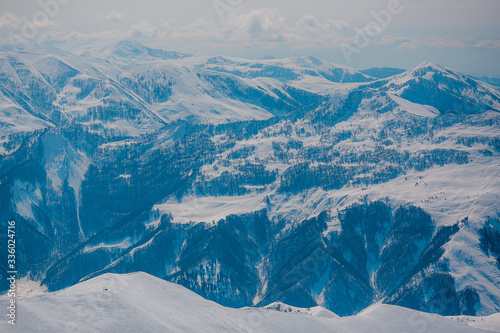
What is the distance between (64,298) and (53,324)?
89.7ft

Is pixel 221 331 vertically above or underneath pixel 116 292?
underneath


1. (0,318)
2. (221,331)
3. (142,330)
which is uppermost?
(0,318)

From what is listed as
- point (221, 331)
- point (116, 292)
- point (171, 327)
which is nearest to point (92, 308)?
point (116, 292)

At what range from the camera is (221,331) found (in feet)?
653

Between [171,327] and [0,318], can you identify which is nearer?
[0,318]

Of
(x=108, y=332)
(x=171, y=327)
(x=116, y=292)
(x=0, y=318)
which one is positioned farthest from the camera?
(x=116, y=292)

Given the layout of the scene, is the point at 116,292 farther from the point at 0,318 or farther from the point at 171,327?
the point at 0,318

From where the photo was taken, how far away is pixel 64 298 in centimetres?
19212

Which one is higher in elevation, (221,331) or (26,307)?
(26,307)

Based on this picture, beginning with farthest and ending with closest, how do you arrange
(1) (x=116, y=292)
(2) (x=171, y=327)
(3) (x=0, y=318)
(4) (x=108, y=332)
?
(1) (x=116, y=292) → (2) (x=171, y=327) → (4) (x=108, y=332) → (3) (x=0, y=318)

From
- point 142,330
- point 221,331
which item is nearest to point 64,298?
point 142,330

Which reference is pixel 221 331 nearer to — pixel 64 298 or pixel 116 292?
pixel 116 292

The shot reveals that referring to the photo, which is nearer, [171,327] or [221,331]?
[171,327]

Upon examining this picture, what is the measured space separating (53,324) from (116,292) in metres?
35.4
